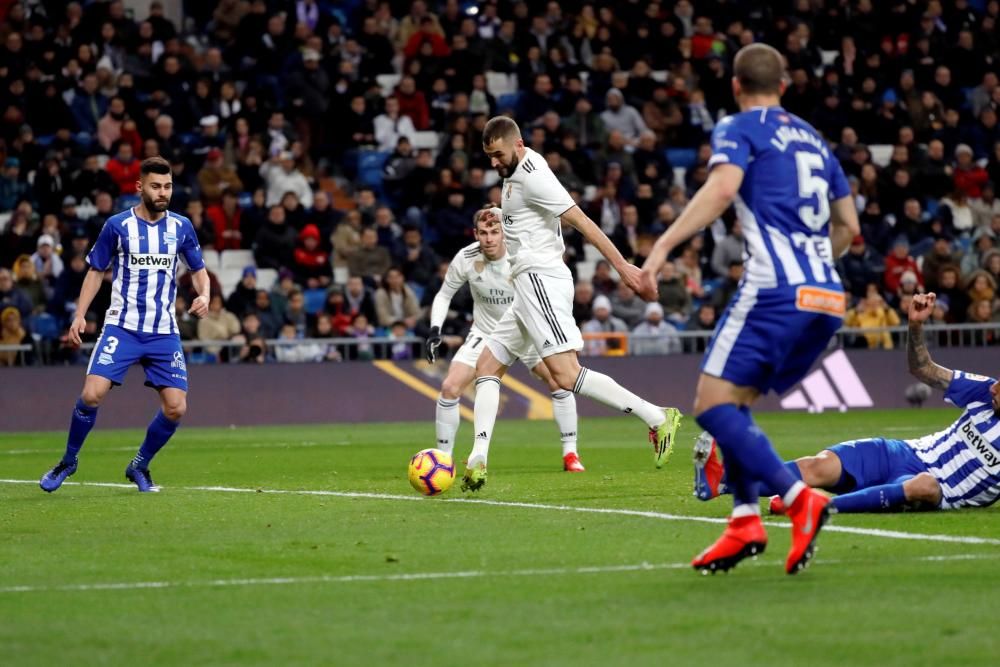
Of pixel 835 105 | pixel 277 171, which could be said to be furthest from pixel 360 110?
pixel 835 105

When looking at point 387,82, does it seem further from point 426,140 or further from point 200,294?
point 200,294

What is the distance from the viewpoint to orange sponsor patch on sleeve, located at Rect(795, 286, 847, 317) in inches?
281

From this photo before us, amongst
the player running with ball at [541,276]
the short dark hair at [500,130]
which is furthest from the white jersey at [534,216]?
the short dark hair at [500,130]

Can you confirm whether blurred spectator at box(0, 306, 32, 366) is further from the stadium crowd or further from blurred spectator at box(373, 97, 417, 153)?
blurred spectator at box(373, 97, 417, 153)

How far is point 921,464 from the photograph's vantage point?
955 cm

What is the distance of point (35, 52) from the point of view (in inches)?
1061

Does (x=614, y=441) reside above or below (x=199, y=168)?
below

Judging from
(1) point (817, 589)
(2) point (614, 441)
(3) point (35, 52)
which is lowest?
(2) point (614, 441)

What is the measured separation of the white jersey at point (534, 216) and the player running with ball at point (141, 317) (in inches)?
91.3

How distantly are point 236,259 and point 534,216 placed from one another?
568 inches

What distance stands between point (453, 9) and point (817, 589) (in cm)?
2451

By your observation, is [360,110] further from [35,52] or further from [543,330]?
[543,330]

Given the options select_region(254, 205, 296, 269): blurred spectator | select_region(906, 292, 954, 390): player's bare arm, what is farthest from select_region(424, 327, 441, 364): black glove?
select_region(254, 205, 296, 269): blurred spectator

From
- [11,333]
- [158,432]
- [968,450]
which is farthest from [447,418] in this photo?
[11,333]
